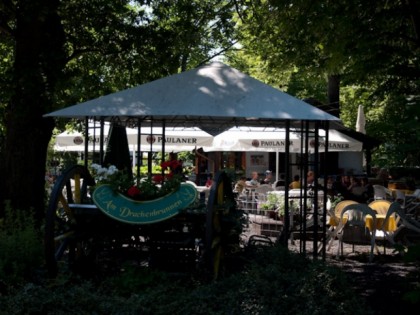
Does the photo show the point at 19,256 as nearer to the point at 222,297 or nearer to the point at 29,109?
the point at 222,297

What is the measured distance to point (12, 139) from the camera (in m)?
9.75

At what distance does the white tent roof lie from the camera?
24.3ft

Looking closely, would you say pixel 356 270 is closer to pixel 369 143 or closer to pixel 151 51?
pixel 151 51

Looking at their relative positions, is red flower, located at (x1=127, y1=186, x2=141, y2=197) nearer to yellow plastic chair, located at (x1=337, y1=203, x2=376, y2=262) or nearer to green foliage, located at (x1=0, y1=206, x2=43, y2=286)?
green foliage, located at (x1=0, y1=206, x2=43, y2=286)

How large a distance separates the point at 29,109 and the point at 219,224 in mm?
4797

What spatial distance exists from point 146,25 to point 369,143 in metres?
9.53

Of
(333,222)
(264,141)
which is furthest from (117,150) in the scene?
(264,141)

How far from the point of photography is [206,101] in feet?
24.8

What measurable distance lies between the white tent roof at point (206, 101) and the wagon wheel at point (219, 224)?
1.10 m

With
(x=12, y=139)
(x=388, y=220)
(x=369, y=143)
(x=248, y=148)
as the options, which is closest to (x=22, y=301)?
(x=12, y=139)

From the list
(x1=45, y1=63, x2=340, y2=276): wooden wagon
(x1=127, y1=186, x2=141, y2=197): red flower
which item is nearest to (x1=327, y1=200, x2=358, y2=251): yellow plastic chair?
(x1=45, y1=63, x2=340, y2=276): wooden wagon

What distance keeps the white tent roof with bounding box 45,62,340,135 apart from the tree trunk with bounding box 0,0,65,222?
2.10m

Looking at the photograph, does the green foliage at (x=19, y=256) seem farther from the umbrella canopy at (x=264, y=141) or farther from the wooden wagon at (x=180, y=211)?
the umbrella canopy at (x=264, y=141)

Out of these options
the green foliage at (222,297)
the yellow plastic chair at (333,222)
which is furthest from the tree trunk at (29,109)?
the yellow plastic chair at (333,222)
